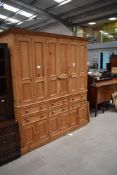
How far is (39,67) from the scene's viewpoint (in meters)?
3.04

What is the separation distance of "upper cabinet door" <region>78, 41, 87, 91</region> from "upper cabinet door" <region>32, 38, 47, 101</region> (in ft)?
3.53

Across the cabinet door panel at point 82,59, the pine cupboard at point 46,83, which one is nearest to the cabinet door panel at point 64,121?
the pine cupboard at point 46,83

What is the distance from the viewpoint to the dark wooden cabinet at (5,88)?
2685 mm

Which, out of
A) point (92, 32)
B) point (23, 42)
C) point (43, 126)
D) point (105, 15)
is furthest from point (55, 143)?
point (92, 32)

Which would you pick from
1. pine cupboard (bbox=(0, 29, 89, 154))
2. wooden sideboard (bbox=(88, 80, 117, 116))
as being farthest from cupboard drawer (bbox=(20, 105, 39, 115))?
wooden sideboard (bbox=(88, 80, 117, 116))

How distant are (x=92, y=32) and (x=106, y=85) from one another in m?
6.94

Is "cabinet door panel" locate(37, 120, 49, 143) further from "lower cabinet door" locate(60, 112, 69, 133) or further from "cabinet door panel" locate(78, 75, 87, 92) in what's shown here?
"cabinet door panel" locate(78, 75, 87, 92)

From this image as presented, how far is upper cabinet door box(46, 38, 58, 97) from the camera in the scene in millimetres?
3170

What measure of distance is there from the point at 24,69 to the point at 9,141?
4.04ft

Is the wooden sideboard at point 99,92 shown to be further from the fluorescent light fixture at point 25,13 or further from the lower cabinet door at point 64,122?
the fluorescent light fixture at point 25,13

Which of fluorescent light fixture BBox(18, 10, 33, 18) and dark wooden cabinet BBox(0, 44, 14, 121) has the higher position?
fluorescent light fixture BBox(18, 10, 33, 18)

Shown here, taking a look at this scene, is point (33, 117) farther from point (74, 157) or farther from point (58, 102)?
point (74, 157)

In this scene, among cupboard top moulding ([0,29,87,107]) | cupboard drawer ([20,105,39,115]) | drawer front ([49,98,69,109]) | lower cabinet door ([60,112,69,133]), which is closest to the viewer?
cupboard top moulding ([0,29,87,107])

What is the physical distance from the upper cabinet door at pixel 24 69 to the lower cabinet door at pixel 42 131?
0.55 m
